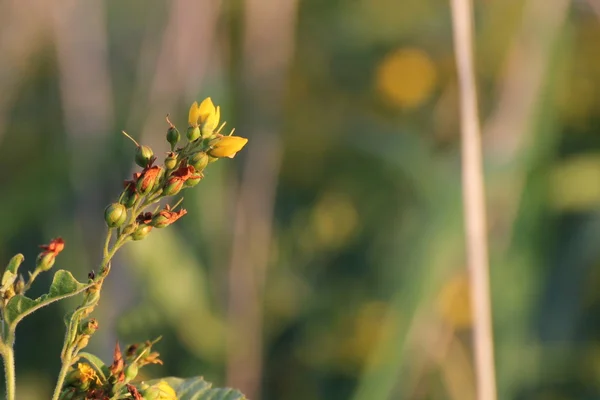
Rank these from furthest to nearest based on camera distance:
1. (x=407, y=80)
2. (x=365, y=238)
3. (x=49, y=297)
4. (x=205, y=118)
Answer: (x=407, y=80), (x=365, y=238), (x=205, y=118), (x=49, y=297)

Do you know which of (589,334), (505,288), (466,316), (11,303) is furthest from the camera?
(466,316)

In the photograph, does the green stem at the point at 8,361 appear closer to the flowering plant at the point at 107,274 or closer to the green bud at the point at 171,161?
the flowering plant at the point at 107,274

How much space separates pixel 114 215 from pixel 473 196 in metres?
0.79

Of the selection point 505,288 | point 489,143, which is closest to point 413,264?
point 505,288

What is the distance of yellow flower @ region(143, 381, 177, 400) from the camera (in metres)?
0.41

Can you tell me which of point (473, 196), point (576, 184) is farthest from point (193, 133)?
point (576, 184)

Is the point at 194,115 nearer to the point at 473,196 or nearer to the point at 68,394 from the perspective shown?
the point at 68,394

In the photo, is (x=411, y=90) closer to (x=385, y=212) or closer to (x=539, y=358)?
(x=385, y=212)

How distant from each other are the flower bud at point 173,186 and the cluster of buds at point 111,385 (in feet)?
0.30

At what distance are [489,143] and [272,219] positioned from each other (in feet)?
1.82

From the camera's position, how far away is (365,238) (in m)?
1.87

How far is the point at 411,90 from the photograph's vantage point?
7.46 feet

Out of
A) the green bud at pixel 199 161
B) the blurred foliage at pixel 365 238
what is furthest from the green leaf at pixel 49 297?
the blurred foliage at pixel 365 238

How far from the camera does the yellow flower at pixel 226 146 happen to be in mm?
432
